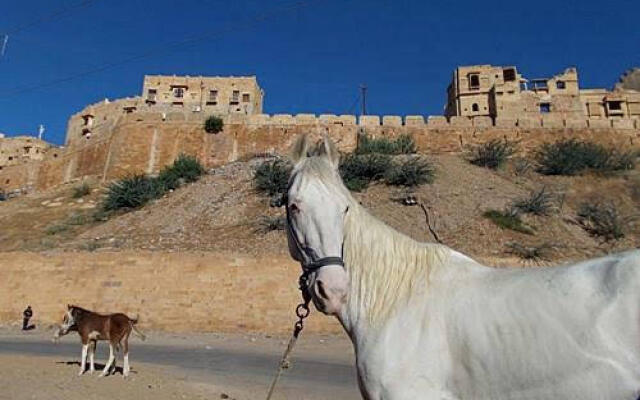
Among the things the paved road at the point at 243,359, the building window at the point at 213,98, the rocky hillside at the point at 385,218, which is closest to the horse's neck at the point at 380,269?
the paved road at the point at 243,359

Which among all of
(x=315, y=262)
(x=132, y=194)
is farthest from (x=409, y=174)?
(x=315, y=262)

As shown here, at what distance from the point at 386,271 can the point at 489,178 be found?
28.2 metres

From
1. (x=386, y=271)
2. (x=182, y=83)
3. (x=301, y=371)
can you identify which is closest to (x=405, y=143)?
(x=301, y=371)

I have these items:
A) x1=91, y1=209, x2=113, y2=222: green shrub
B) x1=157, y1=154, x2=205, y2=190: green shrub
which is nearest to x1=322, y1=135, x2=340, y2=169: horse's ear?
x1=91, y1=209, x2=113, y2=222: green shrub

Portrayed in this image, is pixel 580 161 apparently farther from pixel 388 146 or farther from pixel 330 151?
pixel 330 151

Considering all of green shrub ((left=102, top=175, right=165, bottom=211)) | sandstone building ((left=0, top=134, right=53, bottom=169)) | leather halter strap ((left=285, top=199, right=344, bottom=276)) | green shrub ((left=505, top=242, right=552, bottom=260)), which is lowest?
leather halter strap ((left=285, top=199, right=344, bottom=276))

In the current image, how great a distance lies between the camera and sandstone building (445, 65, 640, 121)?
172 feet

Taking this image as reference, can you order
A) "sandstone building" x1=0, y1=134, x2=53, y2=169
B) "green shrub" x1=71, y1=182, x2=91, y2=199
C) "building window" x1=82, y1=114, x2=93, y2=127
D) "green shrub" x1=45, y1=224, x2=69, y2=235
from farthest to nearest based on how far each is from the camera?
"sandstone building" x1=0, y1=134, x2=53, y2=169
"building window" x1=82, y1=114, x2=93, y2=127
"green shrub" x1=71, y1=182, x2=91, y2=199
"green shrub" x1=45, y1=224, x2=69, y2=235

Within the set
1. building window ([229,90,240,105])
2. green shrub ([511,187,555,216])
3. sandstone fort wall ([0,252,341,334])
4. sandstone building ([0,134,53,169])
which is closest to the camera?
sandstone fort wall ([0,252,341,334])

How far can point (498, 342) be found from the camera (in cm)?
173

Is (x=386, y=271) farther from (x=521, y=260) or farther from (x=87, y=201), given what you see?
(x=87, y=201)

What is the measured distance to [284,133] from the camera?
39344mm

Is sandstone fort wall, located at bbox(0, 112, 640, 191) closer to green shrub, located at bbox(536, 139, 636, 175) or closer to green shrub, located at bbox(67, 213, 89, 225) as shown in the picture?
green shrub, located at bbox(536, 139, 636, 175)

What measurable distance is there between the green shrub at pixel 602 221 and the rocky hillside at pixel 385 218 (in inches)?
12.3
